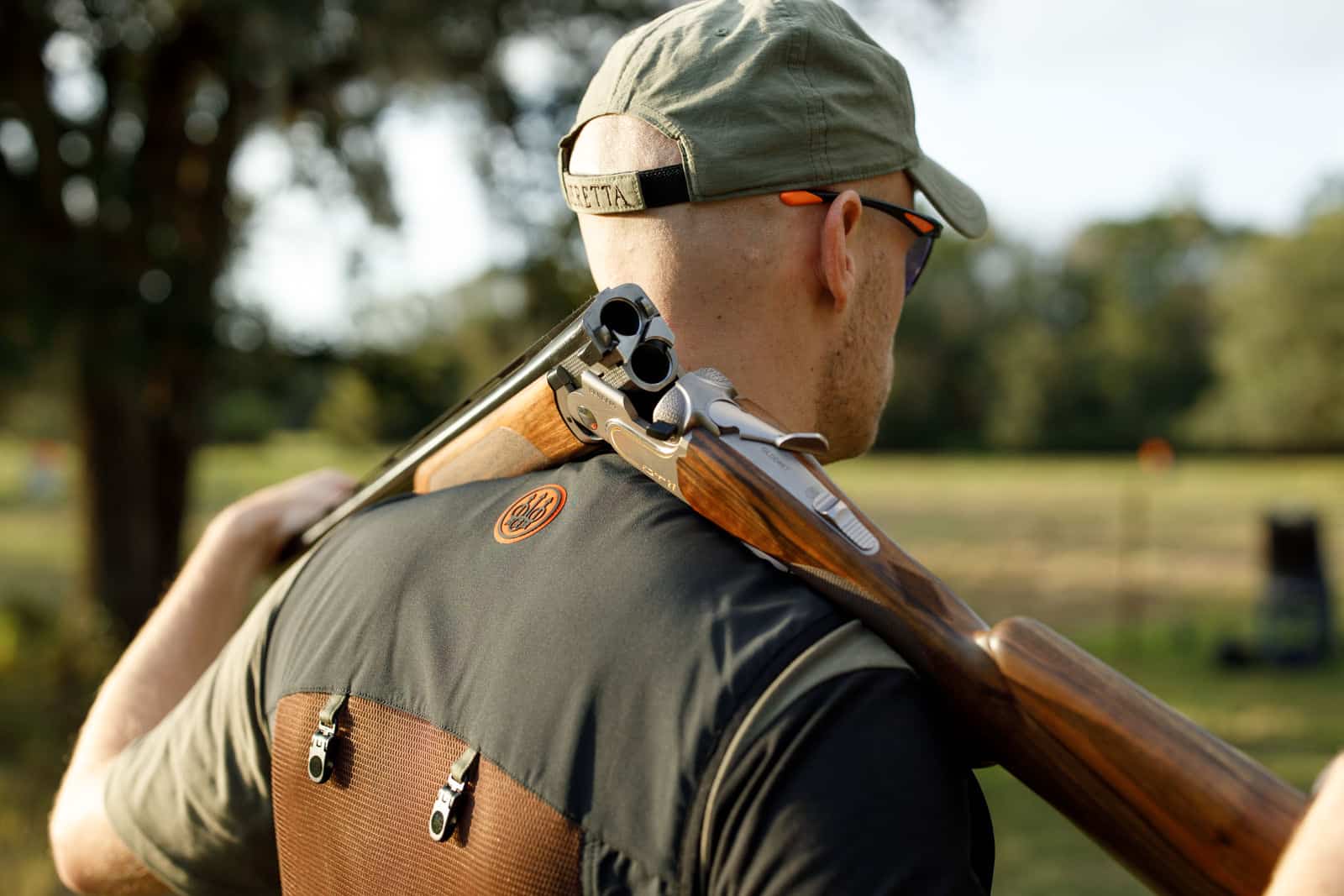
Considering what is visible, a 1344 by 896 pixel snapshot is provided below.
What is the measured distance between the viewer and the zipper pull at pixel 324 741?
1434 millimetres

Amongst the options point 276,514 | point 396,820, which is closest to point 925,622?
point 396,820

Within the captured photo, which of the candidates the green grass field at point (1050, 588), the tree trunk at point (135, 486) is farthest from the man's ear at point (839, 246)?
the tree trunk at point (135, 486)

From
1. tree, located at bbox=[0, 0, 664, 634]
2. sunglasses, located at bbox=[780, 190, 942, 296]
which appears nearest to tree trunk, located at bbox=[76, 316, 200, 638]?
tree, located at bbox=[0, 0, 664, 634]

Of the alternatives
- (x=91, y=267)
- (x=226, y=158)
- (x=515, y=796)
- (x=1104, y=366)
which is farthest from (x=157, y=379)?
(x=1104, y=366)

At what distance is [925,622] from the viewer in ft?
4.02

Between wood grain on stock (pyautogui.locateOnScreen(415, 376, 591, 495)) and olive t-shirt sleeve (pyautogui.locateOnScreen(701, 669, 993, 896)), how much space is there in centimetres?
60

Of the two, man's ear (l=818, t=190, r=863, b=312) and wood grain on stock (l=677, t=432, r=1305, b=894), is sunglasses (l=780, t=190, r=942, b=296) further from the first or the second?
wood grain on stock (l=677, t=432, r=1305, b=894)

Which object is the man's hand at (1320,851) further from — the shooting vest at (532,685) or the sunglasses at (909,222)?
the sunglasses at (909,222)

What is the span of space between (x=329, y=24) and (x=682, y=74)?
21.7 feet

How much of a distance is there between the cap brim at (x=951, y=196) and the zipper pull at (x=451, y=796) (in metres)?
0.99

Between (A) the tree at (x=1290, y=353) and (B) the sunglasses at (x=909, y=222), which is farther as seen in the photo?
(A) the tree at (x=1290, y=353)

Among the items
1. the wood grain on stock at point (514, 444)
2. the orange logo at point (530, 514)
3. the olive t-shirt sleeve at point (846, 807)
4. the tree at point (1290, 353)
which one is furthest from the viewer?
the tree at point (1290, 353)

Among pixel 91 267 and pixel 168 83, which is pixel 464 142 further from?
pixel 91 267

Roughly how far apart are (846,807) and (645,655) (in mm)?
263
